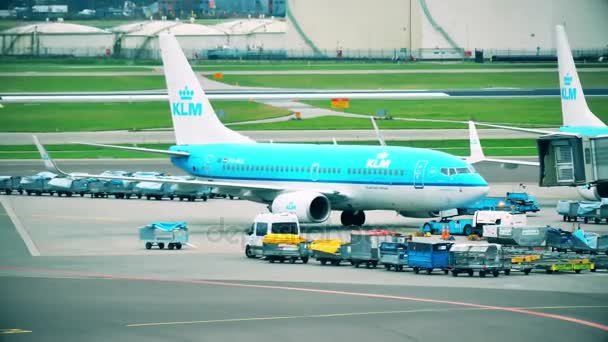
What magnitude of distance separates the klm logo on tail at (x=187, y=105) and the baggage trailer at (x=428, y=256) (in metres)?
25.3

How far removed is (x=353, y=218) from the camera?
66000mm

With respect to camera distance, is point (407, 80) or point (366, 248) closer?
point (366, 248)

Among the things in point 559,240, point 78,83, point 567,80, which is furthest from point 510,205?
point 78,83

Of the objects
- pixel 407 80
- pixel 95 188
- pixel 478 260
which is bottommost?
pixel 478 260

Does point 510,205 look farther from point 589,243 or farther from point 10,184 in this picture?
point 10,184

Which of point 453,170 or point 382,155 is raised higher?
point 382,155

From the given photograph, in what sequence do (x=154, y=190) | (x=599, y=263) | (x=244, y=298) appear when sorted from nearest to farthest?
1. (x=244, y=298)
2. (x=599, y=263)
3. (x=154, y=190)

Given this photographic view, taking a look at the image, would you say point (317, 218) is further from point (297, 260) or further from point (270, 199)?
point (297, 260)

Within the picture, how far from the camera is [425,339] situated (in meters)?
34.4

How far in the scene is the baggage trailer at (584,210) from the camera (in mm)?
67000

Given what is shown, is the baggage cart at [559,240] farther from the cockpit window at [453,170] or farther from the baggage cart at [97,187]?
the baggage cart at [97,187]

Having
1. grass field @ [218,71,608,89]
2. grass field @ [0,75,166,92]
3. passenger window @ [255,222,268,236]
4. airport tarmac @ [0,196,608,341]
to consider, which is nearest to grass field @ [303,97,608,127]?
grass field @ [218,71,608,89]

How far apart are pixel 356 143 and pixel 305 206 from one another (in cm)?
4783

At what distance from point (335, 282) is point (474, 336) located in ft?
39.8
